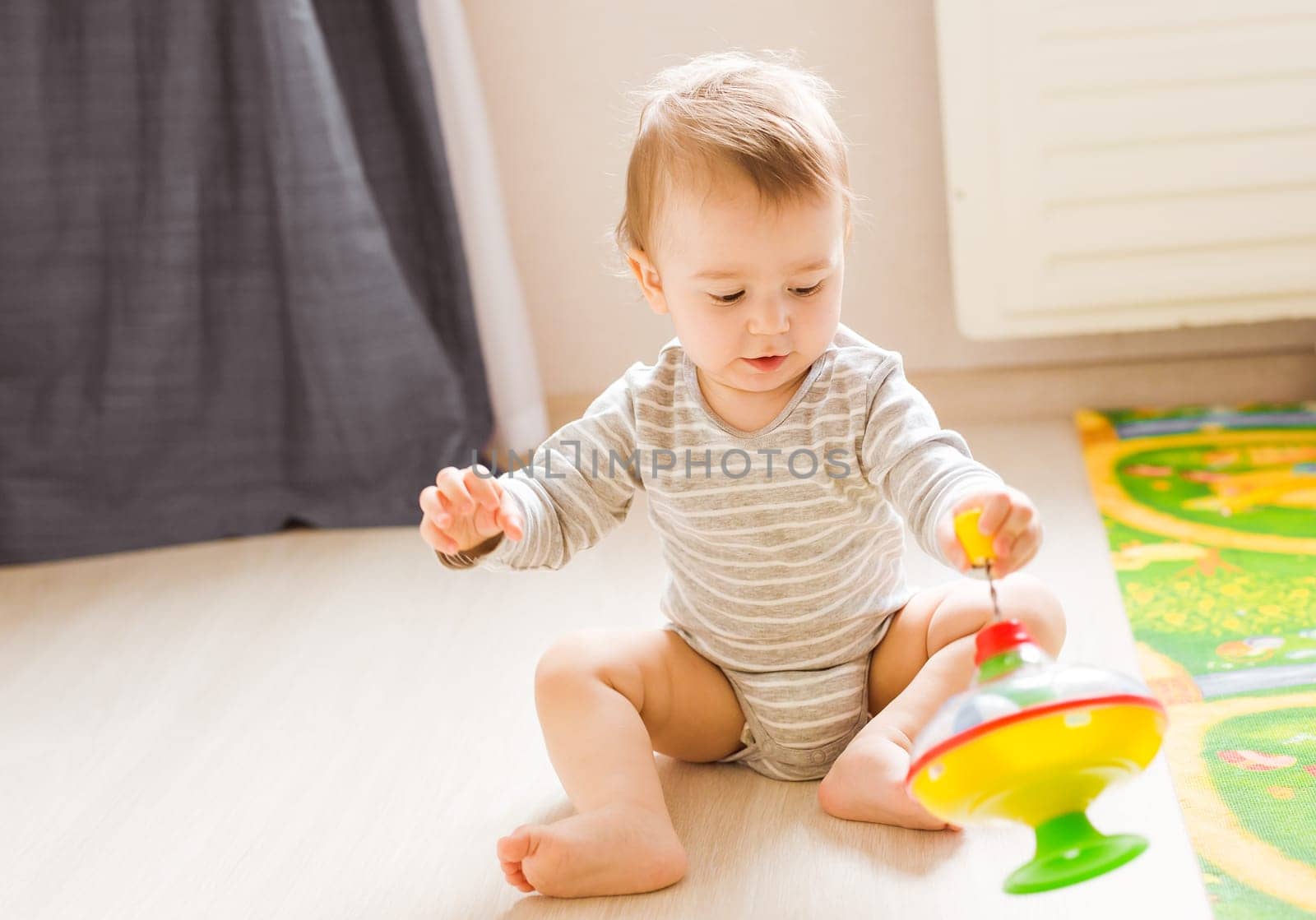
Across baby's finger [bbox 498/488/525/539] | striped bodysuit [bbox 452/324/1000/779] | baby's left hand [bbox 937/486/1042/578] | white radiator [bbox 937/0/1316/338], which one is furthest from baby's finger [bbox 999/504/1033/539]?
white radiator [bbox 937/0/1316/338]

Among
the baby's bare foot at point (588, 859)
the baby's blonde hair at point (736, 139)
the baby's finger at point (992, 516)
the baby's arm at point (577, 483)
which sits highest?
the baby's blonde hair at point (736, 139)

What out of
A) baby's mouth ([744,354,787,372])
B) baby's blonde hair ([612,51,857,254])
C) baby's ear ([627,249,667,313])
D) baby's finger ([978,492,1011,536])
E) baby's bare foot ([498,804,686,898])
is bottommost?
baby's bare foot ([498,804,686,898])

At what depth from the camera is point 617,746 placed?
0.91 metres

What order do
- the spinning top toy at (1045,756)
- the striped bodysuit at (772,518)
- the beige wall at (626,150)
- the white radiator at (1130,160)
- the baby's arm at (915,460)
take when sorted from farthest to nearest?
the beige wall at (626,150)
the white radiator at (1130,160)
the striped bodysuit at (772,518)
the baby's arm at (915,460)
the spinning top toy at (1045,756)

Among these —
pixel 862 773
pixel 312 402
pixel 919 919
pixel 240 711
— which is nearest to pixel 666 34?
pixel 312 402

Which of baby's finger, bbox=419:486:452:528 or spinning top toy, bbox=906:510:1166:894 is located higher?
baby's finger, bbox=419:486:452:528

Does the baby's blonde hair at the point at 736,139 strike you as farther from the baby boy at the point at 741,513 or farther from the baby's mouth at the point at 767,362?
the baby's mouth at the point at 767,362

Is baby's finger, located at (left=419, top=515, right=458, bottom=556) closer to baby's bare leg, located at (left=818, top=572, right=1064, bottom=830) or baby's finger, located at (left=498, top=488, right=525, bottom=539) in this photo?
baby's finger, located at (left=498, top=488, right=525, bottom=539)

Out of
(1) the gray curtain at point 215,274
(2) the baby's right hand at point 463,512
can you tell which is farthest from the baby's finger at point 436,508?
(1) the gray curtain at point 215,274

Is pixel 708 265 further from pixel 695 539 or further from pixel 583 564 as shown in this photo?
pixel 583 564

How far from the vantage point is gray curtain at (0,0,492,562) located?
1525 millimetres

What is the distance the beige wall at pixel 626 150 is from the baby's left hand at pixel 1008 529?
0.97 meters

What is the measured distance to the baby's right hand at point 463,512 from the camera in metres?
0.84

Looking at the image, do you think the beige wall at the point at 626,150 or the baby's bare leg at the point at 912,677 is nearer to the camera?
the baby's bare leg at the point at 912,677
